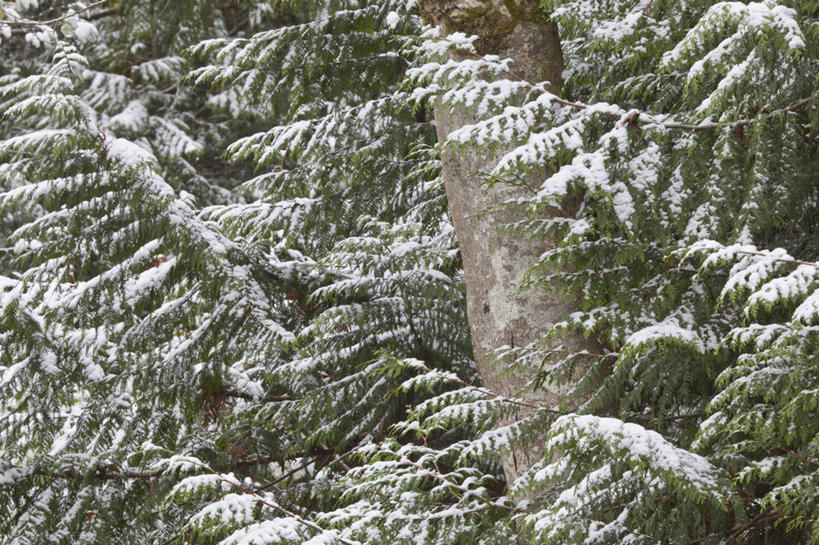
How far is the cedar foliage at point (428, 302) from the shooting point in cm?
230

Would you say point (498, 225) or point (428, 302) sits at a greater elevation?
point (498, 225)

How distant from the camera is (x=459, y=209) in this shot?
10.5 ft

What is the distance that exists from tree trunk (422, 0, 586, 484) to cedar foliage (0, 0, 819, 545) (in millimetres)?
90

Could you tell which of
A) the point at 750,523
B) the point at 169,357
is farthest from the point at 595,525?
the point at 169,357

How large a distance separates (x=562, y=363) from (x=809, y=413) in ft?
2.67

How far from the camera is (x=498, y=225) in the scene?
121 inches

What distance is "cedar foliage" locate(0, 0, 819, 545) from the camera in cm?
230

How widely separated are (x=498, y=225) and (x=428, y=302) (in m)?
0.89

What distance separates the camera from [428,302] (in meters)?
3.89

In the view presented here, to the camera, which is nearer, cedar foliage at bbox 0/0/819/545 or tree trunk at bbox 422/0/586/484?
cedar foliage at bbox 0/0/819/545

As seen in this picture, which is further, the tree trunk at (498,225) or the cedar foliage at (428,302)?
the tree trunk at (498,225)

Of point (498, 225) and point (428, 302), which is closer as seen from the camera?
point (498, 225)

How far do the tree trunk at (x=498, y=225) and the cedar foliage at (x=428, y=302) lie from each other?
9 cm

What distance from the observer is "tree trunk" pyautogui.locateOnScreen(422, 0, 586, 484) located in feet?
10.00
